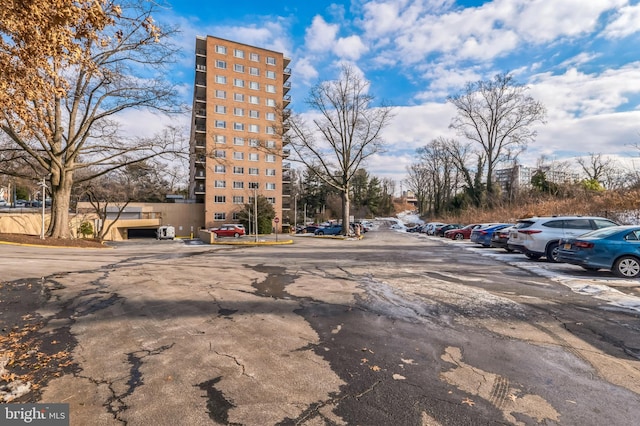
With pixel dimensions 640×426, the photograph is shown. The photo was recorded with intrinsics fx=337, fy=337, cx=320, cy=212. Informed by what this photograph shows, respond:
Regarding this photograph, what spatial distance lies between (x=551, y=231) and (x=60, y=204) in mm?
25201

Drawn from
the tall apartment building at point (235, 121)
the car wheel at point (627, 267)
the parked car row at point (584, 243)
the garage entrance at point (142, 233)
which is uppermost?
the tall apartment building at point (235, 121)

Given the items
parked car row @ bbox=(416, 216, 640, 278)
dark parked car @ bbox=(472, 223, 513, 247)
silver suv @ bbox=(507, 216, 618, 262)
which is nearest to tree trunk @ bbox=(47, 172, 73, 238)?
parked car row @ bbox=(416, 216, 640, 278)

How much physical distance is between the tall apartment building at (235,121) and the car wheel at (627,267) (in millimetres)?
46667

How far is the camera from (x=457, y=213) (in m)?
58.2

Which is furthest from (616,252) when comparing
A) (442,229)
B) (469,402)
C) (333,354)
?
(442,229)

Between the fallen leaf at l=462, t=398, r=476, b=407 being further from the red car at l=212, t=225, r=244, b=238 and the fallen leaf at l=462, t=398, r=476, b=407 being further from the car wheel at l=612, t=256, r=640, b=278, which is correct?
the red car at l=212, t=225, r=244, b=238

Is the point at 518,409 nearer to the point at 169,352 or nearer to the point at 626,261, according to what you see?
the point at 169,352

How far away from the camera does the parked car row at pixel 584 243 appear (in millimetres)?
8836

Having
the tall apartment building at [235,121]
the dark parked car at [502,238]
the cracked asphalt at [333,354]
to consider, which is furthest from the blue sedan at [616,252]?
the tall apartment building at [235,121]

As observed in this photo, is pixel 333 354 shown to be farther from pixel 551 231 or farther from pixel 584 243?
pixel 551 231

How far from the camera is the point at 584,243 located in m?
9.20

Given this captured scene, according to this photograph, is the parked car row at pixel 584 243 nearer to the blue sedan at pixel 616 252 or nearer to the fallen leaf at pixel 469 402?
the blue sedan at pixel 616 252

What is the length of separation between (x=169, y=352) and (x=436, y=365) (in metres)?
2.98

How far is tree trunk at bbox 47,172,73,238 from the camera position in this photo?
19.7 meters
